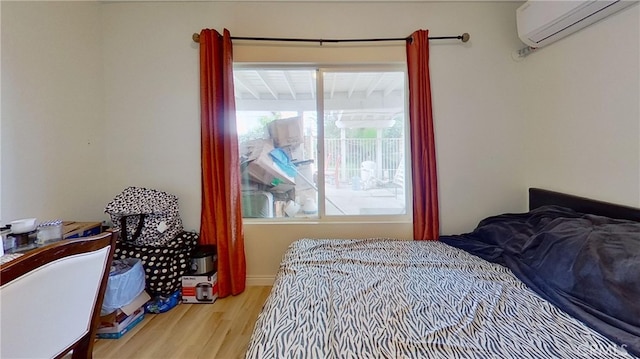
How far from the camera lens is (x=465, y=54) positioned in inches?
99.2

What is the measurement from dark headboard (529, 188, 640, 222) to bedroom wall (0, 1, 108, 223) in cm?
379

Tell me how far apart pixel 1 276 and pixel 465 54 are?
314 centimetres

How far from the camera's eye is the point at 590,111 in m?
1.89

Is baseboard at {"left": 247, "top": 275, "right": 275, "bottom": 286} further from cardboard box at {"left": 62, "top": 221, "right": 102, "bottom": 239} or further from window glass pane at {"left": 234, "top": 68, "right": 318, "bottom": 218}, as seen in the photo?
cardboard box at {"left": 62, "top": 221, "right": 102, "bottom": 239}

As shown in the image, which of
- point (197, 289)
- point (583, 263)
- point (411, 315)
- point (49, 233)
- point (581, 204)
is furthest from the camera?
point (197, 289)

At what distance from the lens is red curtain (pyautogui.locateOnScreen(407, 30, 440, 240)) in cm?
244

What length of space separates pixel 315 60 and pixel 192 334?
2.41 meters

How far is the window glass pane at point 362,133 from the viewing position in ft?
8.69

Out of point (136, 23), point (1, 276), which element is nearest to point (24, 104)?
point (136, 23)

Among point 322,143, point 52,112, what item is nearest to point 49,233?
point 52,112

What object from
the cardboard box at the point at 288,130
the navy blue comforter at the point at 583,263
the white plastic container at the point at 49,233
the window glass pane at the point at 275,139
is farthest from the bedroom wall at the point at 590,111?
the white plastic container at the point at 49,233

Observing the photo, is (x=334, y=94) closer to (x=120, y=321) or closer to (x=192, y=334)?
(x=192, y=334)

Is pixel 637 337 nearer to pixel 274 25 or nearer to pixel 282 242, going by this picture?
pixel 282 242

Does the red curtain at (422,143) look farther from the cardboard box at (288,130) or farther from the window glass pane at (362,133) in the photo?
the cardboard box at (288,130)
